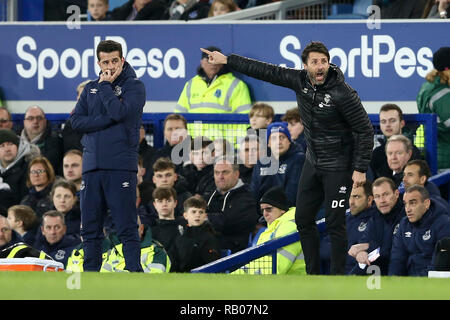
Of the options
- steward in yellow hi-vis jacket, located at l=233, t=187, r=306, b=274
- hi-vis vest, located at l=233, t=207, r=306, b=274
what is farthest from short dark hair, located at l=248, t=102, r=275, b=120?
hi-vis vest, located at l=233, t=207, r=306, b=274

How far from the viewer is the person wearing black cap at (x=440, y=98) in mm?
13195

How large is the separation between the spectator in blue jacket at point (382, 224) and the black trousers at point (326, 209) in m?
1.08

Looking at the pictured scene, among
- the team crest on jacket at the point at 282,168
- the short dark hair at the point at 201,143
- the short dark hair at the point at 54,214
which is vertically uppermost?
the short dark hair at the point at 201,143

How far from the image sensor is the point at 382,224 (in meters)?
11.5

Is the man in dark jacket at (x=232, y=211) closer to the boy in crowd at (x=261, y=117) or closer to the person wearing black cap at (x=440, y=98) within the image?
the boy in crowd at (x=261, y=117)

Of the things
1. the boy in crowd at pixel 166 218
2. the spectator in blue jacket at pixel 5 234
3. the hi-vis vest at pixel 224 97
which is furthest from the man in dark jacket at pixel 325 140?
the hi-vis vest at pixel 224 97

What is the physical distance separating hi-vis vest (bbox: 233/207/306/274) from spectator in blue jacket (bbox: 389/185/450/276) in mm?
820

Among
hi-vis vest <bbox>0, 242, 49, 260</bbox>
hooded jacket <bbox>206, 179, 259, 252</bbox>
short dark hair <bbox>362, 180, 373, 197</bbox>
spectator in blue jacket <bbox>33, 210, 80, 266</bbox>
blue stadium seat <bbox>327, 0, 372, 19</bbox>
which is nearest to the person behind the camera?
hi-vis vest <bbox>0, 242, 49, 260</bbox>

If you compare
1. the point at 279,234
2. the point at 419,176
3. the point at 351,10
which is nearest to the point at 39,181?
the point at 279,234

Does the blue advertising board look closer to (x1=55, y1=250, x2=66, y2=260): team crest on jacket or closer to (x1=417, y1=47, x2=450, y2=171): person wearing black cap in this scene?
(x1=417, y1=47, x2=450, y2=171): person wearing black cap

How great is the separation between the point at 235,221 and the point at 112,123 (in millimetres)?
2666

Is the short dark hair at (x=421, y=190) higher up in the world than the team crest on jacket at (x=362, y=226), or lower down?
higher up

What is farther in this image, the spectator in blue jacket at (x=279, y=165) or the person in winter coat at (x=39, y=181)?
the person in winter coat at (x=39, y=181)

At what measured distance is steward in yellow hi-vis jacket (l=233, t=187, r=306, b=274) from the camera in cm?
1138
